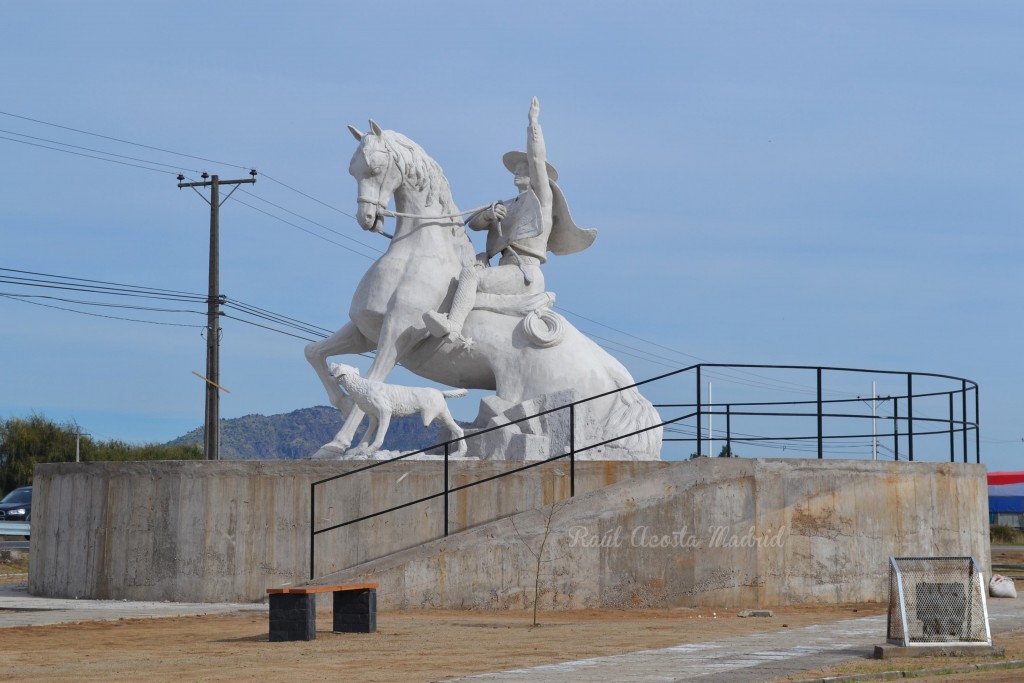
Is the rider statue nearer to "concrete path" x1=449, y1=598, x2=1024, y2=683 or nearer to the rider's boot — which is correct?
the rider's boot

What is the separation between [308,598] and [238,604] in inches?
158

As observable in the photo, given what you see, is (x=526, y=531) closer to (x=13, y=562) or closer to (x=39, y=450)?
(x=13, y=562)

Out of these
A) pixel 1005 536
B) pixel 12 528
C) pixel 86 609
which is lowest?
pixel 1005 536

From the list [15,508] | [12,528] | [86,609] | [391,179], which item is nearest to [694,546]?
[391,179]

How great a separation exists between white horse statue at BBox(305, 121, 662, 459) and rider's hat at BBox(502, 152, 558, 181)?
1.32m

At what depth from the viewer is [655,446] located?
56.3 ft

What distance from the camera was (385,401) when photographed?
16.4m

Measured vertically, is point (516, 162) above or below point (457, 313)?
above

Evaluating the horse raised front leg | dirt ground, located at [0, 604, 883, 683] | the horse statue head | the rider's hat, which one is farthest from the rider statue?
dirt ground, located at [0, 604, 883, 683]

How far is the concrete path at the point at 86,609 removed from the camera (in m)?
13.8

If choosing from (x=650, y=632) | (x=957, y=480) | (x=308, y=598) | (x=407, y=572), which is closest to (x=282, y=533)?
(x=407, y=572)

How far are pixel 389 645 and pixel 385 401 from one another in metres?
5.30

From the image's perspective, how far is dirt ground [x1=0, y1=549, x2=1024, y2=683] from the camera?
9586 millimetres

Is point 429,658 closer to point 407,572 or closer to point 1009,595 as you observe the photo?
point 407,572
